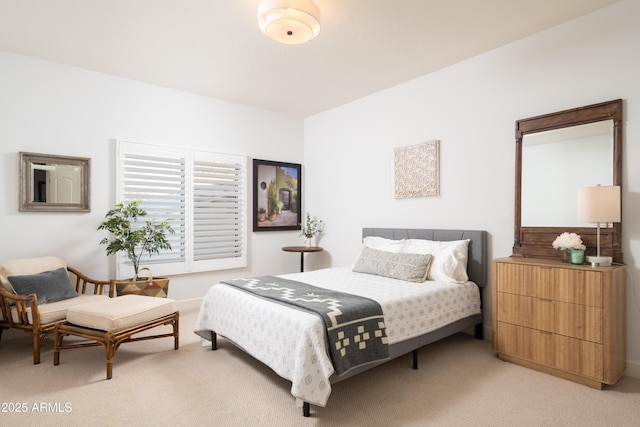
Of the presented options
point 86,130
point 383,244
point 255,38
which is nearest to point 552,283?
point 383,244

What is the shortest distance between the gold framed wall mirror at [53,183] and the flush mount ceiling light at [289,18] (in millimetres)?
2764

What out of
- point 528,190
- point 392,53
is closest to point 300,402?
point 528,190

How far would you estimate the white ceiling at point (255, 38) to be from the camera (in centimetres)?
284

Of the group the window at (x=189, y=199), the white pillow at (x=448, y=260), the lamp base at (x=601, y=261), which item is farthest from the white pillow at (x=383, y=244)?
the window at (x=189, y=199)

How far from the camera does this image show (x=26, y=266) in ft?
11.3

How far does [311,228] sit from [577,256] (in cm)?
365

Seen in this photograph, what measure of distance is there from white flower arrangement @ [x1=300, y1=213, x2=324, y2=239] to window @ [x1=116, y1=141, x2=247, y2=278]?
99cm

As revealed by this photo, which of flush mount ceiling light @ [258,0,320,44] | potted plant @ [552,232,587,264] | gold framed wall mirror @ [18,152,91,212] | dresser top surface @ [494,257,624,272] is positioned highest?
flush mount ceiling light @ [258,0,320,44]

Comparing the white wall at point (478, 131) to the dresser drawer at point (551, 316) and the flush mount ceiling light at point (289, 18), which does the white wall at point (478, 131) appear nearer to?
the dresser drawer at point (551, 316)

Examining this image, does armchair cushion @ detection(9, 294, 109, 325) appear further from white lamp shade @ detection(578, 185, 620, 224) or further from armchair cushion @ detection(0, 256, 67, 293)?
white lamp shade @ detection(578, 185, 620, 224)

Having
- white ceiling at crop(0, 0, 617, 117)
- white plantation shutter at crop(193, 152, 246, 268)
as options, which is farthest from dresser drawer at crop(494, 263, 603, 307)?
white plantation shutter at crop(193, 152, 246, 268)

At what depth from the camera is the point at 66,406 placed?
233 cm

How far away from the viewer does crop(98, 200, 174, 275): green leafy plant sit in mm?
3920

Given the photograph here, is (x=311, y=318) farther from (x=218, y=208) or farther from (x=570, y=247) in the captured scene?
(x=218, y=208)
